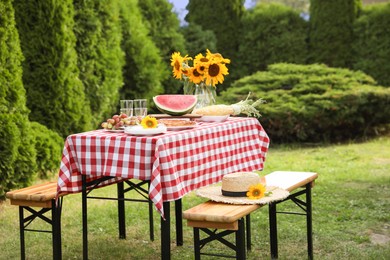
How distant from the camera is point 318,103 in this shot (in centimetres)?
1179

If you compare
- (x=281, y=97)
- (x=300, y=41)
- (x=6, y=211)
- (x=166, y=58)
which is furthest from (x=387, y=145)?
(x=6, y=211)

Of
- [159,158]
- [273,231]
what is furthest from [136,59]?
[159,158]

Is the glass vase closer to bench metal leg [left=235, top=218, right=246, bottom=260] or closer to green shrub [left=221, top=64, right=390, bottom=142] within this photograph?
bench metal leg [left=235, top=218, right=246, bottom=260]

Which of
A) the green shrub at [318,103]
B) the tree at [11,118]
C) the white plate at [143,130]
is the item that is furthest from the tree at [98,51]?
the white plate at [143,130]

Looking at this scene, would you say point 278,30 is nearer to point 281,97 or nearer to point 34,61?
point 281,97

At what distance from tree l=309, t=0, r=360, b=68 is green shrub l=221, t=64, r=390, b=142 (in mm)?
1659

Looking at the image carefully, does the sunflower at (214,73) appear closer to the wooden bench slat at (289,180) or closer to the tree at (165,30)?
the wooden bench slat at (289,180)

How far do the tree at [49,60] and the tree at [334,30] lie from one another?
7240 millimetres

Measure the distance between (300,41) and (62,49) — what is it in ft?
24.8

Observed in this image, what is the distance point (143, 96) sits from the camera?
12.8 metres

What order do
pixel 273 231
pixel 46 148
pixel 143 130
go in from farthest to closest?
pixel 46 148
pixel 273 231
pixel 143 130

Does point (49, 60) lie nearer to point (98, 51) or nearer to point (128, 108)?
point (98, 51)

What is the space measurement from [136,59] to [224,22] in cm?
397

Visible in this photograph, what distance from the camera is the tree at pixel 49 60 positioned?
29.2 ft
